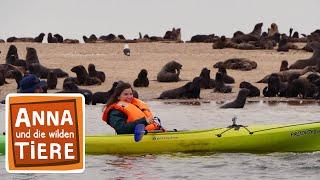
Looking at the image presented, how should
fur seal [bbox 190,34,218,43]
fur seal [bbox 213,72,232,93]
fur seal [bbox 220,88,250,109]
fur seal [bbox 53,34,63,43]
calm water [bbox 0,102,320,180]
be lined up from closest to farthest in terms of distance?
calm water [bbox 0,102,320,180] → fur seal [bbox 220,88,250,109] → fur seal [bbox 213,72,232,93] → fur seal [bbox 190,34,218,43] → fur seal [bbox 53,34,63,43]

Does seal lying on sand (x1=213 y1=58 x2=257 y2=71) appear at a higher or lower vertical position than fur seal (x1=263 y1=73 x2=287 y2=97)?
higher

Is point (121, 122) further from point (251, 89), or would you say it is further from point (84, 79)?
point (84, 79)

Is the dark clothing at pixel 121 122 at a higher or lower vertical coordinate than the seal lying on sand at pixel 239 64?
lower

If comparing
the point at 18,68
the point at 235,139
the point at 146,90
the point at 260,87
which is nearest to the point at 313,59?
the point at 260,87

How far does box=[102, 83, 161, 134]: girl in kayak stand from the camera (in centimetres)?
1528

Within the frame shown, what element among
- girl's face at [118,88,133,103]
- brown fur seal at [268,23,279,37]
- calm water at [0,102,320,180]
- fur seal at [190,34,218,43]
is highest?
brown fur seal at [268,23,279,37]

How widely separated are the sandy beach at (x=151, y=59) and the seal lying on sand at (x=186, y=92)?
1.27ft

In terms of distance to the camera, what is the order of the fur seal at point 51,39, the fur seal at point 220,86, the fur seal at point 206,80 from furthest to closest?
the fur seal at point 51,39 < the fur seal at point 206,80 < the fur seal at point 220,86

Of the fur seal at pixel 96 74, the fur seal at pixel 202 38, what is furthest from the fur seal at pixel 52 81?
the fur seal at pixel 202 38

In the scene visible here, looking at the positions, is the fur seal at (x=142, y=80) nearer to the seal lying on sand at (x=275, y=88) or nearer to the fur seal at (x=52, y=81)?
the fur seal at (x=52, y=81)

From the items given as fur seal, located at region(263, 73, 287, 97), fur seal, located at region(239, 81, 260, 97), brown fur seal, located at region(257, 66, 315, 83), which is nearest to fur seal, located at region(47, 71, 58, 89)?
fur seal, located at region(239, 81, 260, 97)

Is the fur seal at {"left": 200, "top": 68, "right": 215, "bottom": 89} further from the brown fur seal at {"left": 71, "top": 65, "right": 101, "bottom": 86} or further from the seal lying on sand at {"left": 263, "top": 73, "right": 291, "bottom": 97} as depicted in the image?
the brown fur seal at {"left": 71, "top": 65, "right": 101, "bottom": 86}

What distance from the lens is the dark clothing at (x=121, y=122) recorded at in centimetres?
1540

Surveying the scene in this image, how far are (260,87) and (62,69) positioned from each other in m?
7.41
